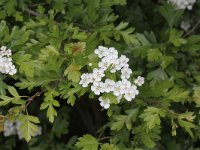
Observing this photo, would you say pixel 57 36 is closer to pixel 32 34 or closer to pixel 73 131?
pixel 32 34

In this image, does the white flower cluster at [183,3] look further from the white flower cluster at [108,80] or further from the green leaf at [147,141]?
A: the green leaf at [147,141]

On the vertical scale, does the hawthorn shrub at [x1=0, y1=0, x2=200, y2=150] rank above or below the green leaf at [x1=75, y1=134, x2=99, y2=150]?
above

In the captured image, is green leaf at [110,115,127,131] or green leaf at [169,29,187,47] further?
green leaf at [169,29,187,47]

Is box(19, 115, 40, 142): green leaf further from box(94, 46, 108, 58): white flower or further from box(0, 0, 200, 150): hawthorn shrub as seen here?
box(94, 46, 108, 58): white flower

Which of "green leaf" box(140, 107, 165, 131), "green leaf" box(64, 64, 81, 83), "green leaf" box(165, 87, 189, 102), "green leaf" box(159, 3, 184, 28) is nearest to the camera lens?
"green leaf" box(64, 64, 81, 83)

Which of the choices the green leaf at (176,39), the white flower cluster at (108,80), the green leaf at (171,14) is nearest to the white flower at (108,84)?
the white flower cluster at (108,80)

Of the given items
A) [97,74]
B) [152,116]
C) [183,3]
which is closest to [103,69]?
[97,74]

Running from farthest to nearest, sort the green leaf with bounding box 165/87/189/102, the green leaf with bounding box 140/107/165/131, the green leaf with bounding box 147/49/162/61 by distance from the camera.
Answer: the green leaf with bounding box 147/49/162/61 → the green leaf with bounding box 165/87/189/102 → the green leaf with bounding box 140/107/165/131

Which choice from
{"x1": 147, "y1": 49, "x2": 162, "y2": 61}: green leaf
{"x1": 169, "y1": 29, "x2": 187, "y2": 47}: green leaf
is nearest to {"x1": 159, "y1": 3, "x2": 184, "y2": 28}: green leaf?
{"x1": 169, "y1": 29, "x2": 187, "y2": 47}: green leaf

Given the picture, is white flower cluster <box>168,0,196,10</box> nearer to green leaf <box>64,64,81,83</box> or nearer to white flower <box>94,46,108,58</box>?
white flower <box>94,46,108,58</box>

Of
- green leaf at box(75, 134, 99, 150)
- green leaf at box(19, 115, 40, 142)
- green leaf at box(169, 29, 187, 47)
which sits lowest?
green leaf at box(75, 134, 99, 150)
